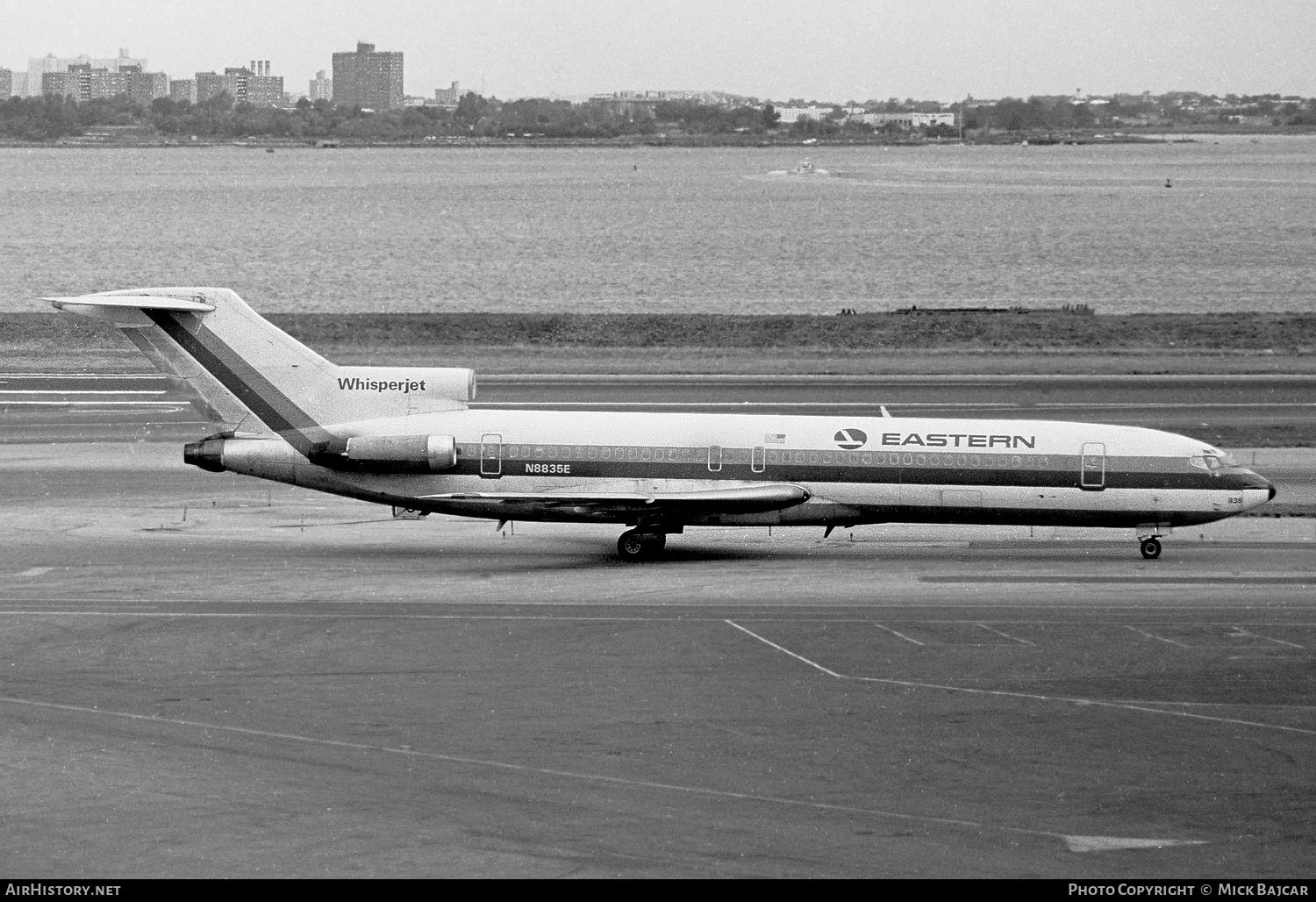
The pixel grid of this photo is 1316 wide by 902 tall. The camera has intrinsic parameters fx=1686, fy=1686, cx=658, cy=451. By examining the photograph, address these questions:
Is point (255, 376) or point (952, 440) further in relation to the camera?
point (255, 376)

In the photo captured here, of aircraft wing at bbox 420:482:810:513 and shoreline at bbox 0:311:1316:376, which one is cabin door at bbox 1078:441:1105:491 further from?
shoreline at bbox 0:311:1316:376

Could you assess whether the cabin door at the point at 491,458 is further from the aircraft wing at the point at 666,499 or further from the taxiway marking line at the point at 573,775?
the taxiway marking line at the point at 573,775

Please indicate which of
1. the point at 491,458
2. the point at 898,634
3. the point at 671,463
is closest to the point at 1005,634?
the point at 898,634

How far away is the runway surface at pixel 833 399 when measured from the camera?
57594 millimetres

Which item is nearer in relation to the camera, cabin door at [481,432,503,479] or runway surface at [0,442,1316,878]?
runway surface at [0,442,1316,878]

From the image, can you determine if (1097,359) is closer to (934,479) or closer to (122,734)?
(934,479)

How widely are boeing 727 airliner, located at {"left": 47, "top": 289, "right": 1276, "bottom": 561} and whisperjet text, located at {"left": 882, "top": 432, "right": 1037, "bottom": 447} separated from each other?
4 centimetres

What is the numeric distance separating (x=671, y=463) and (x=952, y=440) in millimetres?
6723

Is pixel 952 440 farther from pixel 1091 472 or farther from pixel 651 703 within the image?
pixel 651 703

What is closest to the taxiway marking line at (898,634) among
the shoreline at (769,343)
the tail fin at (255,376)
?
the tail fin at (255,376)

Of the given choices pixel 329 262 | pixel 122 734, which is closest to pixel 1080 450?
pixel 122 734

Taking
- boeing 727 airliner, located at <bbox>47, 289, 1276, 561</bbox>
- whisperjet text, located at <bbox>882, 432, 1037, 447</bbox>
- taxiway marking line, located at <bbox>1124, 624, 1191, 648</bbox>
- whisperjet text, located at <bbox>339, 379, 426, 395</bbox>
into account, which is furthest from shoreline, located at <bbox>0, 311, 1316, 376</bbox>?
taxiway marking line, located at <bbox>1124, 624, 1191, 648</bbox>

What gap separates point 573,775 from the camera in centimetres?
2428

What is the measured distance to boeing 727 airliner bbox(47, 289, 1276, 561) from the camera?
40.0 meters
